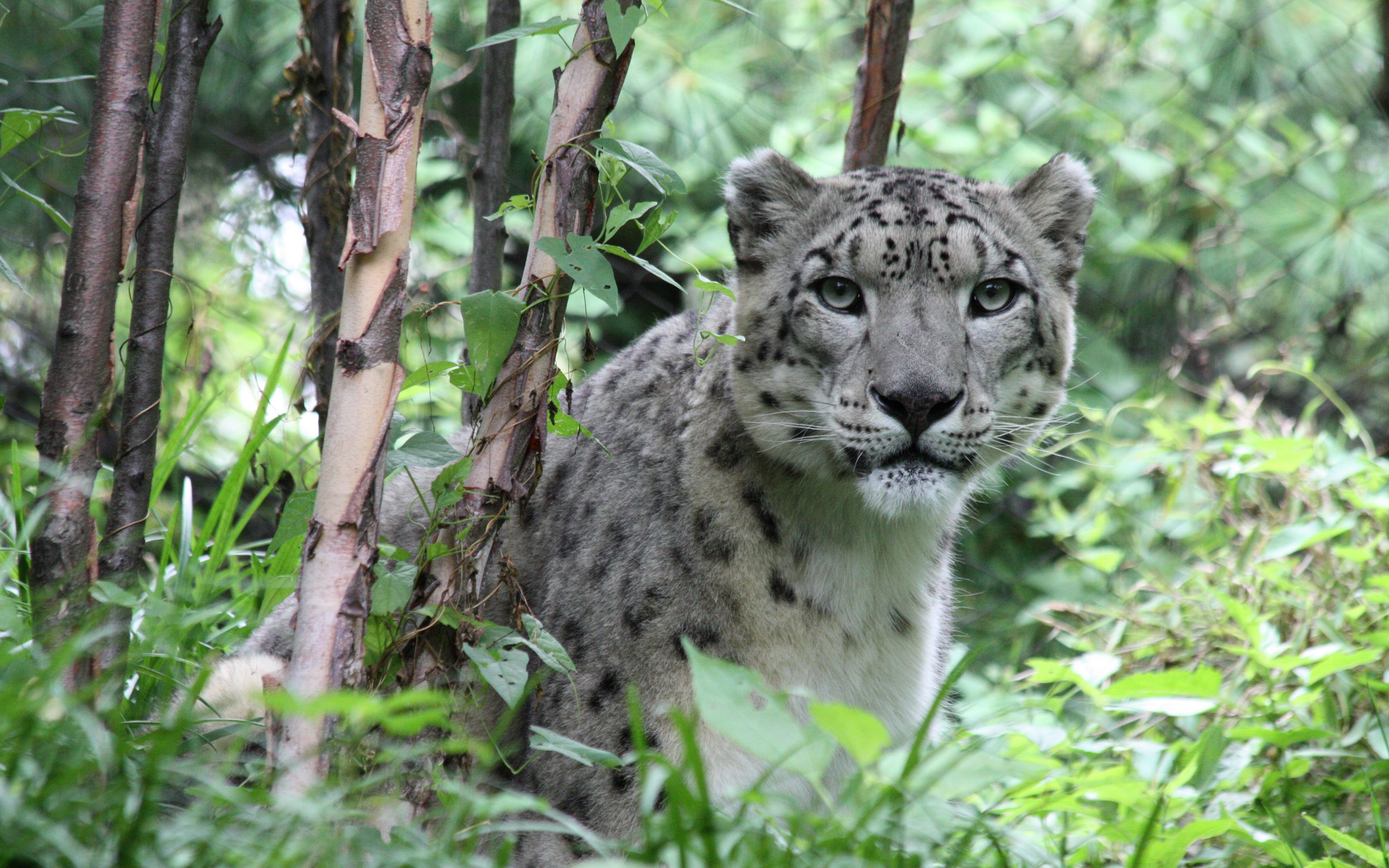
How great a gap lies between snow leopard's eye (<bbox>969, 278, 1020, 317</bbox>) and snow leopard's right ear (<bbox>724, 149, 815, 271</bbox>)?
41 centimetres

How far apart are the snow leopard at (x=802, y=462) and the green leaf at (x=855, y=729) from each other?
95 cm

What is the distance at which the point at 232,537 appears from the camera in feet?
7.86

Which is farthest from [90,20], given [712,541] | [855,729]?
[855,729]

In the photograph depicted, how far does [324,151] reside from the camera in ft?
8.93

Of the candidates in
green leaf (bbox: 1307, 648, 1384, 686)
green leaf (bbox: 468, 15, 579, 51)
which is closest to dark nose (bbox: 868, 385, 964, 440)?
green leaf (bbox: 468, 15, 579, 51)

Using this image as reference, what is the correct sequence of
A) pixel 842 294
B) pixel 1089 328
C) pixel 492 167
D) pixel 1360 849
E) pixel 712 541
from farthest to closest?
pixel 1089 328 < pixel 492 167 < pixel 842 294 < pixel 712 541 < pixel 1360 849

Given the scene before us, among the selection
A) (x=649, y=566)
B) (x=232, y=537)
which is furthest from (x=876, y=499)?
(x=232, y=537)

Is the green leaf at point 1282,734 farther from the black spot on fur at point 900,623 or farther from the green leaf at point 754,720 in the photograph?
the green leaf at point 754,720

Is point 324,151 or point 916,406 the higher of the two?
point 324,151

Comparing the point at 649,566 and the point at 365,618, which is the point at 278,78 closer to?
the point at 649,566

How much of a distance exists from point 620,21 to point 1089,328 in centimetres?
388

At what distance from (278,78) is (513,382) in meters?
3.44

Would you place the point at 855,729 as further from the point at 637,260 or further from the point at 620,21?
the point at 620,21

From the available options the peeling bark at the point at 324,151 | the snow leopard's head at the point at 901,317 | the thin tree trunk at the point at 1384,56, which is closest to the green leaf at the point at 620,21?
the snow leopard's head at the point at 901,317
